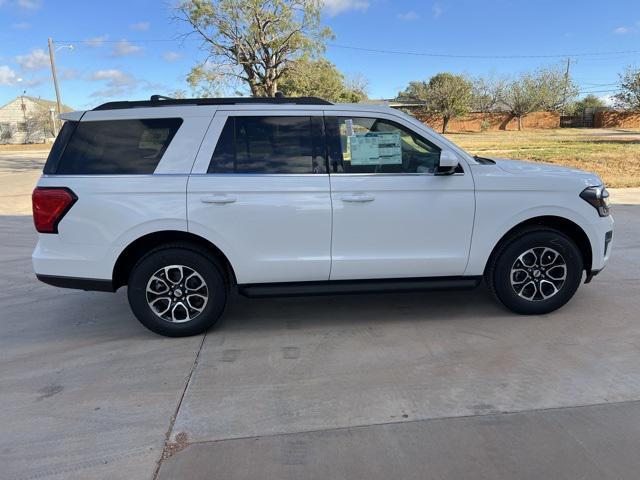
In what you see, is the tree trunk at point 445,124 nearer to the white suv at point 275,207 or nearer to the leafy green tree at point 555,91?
the leafy green tree at point 555,91

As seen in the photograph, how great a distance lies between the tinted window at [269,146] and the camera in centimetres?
405

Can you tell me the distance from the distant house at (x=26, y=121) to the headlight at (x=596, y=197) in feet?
242

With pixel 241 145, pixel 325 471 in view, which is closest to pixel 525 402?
pixel 325 471

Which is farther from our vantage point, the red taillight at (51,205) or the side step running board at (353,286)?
the side step running board at (353,286)

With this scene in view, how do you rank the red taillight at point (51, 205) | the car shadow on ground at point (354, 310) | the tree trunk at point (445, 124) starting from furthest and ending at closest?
the tree trunk at point (445, 124) < the car shadow on ground at point (354, 310) < the red taillight at point (51, 205)

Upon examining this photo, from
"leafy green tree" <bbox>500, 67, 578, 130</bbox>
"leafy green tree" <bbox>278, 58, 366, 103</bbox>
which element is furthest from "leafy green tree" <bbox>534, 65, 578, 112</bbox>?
"leafy green tree" <bbox>278, 58, 366, 103</bbox>

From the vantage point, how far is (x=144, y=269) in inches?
159

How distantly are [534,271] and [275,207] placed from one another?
7.62ft

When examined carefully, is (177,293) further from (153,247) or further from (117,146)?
(117,146)

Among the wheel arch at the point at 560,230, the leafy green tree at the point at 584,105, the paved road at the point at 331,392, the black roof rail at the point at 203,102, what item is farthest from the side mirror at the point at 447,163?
the leafy green tree at the point at 584,105

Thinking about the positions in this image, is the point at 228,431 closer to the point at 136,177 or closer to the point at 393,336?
the point at 393,336

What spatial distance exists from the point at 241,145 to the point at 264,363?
1.72 meters

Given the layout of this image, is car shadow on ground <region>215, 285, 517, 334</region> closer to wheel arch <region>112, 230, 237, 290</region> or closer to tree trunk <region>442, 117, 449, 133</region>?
wheel arch <region>112, 230, 237, 290</region>

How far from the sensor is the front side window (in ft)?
13.6
